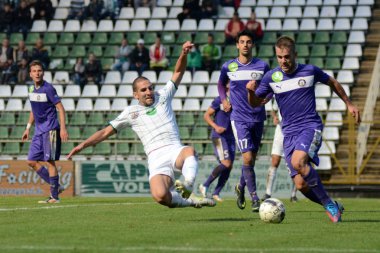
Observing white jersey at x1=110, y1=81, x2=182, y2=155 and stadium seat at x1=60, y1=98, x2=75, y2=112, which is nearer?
white jersey at x1=110, y1=81, x2=182, y2=155

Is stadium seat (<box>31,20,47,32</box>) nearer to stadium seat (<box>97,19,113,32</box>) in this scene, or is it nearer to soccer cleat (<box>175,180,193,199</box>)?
stadium seat (<box>97,19,113,32</box>)

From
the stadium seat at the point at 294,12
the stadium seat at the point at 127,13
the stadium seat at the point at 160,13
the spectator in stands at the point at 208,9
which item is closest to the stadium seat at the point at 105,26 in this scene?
the stadium seat at the point at 127,13

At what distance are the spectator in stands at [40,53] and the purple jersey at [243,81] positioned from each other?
50.8ft

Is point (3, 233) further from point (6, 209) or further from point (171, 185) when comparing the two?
point (6, 209)

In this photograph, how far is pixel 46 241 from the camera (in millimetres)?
9945

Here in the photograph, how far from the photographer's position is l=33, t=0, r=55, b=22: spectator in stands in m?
33.2

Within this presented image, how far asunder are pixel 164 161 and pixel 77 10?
70.1 feet

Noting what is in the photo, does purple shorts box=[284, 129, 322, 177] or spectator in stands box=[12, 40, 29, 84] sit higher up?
spectator in stands box=[12, 40, 29, 84]

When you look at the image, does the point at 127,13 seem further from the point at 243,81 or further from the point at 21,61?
the point at 243,81

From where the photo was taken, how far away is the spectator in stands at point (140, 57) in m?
29.2

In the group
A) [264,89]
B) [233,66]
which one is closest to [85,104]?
[233,66]

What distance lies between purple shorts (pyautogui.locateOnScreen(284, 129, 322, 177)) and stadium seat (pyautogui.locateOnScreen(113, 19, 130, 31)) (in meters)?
20.4

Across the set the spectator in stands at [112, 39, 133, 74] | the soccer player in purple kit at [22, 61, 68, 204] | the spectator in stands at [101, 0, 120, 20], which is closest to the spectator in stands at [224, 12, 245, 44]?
the spectator in stands at [112, 39, 133, 74]

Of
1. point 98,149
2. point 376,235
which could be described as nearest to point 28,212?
point 376,235
